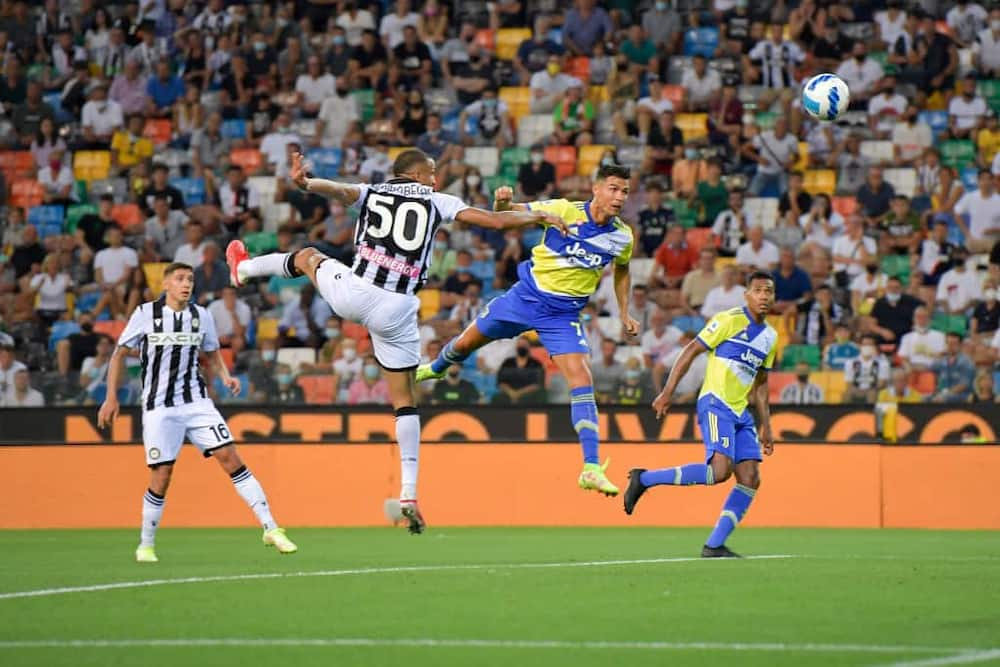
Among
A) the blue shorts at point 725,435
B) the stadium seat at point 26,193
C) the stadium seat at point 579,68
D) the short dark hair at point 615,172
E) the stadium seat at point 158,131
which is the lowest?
the blue shorts at point 725,435

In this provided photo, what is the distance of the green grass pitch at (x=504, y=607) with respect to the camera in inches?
305

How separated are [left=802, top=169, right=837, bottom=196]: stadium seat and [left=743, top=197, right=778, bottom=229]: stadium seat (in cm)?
66

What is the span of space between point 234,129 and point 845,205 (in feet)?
30.1

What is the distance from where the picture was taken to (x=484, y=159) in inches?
967

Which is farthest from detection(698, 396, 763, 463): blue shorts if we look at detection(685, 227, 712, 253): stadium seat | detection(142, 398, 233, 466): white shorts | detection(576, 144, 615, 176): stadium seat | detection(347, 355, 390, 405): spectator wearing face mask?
detection(576, 144, 615, 176): stadium seat

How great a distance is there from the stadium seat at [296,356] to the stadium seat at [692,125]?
254 inches

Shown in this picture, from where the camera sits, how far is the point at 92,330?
845 inches

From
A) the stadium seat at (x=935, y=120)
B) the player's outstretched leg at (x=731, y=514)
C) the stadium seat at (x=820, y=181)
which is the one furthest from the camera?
the stadium seat at (x=935, y=120)

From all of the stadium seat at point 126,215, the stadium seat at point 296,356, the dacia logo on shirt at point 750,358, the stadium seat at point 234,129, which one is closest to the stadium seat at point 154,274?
the stadium seat at point 126,215

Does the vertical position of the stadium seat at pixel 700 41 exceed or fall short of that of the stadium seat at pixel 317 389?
it exceeds it

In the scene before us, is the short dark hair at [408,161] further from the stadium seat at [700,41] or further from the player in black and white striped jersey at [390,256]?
the stadium seat at [700,41]

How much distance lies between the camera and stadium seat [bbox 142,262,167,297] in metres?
23.4

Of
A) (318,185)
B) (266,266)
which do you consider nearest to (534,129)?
(266,266)

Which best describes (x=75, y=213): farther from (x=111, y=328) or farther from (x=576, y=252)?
(x=576, y=252)
